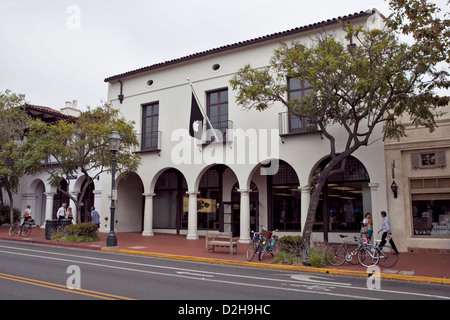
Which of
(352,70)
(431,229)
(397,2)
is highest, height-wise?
(397,2)

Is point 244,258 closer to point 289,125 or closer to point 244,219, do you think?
point 244,219

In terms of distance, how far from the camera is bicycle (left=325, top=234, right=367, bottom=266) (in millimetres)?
11562

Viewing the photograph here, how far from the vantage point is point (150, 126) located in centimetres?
2148

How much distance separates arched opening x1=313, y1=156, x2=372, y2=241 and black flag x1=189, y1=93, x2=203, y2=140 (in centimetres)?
613

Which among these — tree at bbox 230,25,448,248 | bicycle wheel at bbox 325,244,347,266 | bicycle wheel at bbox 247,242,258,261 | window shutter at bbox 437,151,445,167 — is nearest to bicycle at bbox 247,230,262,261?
bicycle wheel at bbox 247,242,258,261

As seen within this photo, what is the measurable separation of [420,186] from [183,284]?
34.9ft

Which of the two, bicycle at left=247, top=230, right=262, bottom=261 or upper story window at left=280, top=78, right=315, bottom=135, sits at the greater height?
upper story window at left=280, top=78, right=315, bottom=135

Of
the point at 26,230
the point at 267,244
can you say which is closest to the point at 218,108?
the point at 267,244

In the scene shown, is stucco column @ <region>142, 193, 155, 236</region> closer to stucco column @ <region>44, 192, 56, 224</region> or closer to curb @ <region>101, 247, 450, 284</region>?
curb @ <region>101, 247, 450, 284</region>

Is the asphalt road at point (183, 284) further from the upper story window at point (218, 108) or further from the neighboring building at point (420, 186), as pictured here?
the upper story window at point (218, 108)

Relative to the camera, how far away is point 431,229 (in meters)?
14.4
